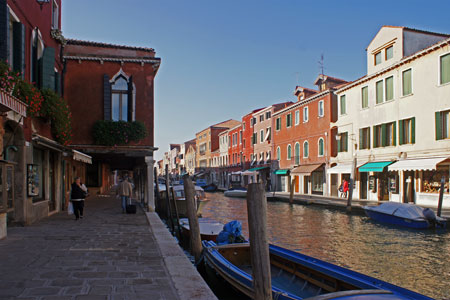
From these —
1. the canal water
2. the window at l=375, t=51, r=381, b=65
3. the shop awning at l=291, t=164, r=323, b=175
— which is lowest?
the canal water

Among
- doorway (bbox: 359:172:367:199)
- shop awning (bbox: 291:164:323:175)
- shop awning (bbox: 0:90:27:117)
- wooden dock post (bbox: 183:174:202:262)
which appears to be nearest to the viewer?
shop awning (bbox: 0:90:27:117)

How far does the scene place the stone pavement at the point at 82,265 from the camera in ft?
14.9

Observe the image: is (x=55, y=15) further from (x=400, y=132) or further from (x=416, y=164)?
(x=400, y=132)

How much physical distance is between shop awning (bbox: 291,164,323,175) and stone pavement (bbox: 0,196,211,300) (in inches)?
883

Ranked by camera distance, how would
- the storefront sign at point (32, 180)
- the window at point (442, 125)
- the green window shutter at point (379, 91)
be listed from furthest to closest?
the green window shutter at point (379, 91)
the window at point (442, 125)
the storefront sign at point (32, 180)

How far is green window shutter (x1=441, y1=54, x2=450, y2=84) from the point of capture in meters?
18.9

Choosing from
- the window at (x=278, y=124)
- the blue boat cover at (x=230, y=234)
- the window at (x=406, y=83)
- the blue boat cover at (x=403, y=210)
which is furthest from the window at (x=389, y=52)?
the blue boat cover at (x=230, y=234)

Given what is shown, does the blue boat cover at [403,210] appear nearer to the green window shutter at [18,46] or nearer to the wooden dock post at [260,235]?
the wooden dock post at [260,235]

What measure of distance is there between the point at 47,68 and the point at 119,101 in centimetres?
410

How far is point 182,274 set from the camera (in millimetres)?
5387

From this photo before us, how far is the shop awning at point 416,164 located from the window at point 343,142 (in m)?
6.18

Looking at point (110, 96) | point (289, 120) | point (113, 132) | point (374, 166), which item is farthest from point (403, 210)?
point (289, 120)

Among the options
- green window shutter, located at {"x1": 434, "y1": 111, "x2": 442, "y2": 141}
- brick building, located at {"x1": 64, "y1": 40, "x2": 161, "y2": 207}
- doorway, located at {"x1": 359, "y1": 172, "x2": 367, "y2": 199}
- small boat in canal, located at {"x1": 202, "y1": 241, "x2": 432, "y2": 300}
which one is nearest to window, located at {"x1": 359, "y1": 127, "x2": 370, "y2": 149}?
doorway, located at {"x1": 359, "y1": 172, "x2": 367, "y2": 199}

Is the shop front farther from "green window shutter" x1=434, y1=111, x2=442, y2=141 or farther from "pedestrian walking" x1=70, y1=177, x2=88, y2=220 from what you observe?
"pedestrian walking" x1=70, y1=177, x2=88, y2=220
